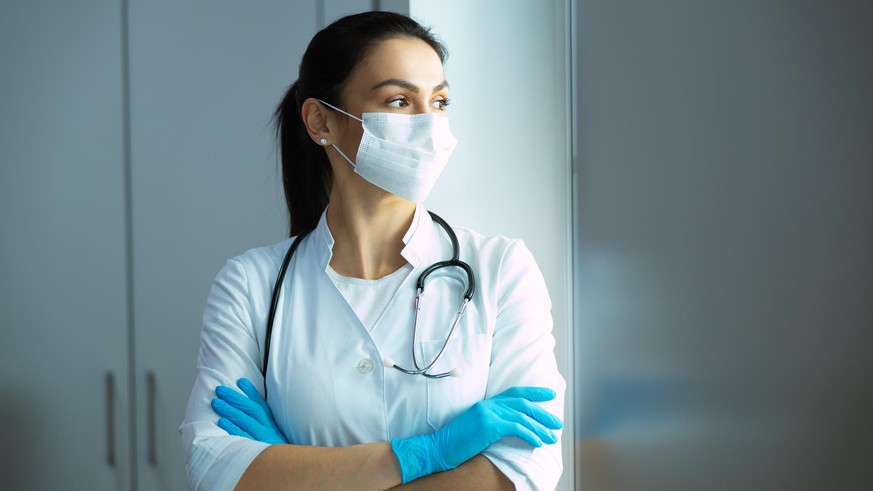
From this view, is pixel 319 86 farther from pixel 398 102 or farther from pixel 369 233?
pixel 369 233

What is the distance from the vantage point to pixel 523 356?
4.32 feet

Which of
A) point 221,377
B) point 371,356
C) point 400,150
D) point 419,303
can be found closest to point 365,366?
point 371,356

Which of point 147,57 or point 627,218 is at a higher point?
point 147,57

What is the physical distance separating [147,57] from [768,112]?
169 cm

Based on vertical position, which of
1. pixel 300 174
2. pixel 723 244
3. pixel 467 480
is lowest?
pixel 467 480

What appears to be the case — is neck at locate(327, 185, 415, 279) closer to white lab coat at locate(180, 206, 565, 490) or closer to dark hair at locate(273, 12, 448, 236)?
white lab coat at locate(180, 206, 565, 490)

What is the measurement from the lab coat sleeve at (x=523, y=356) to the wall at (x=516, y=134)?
465 mm

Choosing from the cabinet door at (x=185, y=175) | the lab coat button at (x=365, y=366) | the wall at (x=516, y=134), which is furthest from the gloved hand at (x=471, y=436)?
the cabinet door at (x=185, y=175)

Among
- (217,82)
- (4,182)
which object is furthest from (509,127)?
(4,182)

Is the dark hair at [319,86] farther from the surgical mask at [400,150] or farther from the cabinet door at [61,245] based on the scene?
the cabinet door at [61,245]

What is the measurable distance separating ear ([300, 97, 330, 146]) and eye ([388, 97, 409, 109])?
5.8 inches

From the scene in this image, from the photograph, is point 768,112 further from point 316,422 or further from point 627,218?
point 316,422

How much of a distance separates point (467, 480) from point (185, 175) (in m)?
1.39

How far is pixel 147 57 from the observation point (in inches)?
86.5
